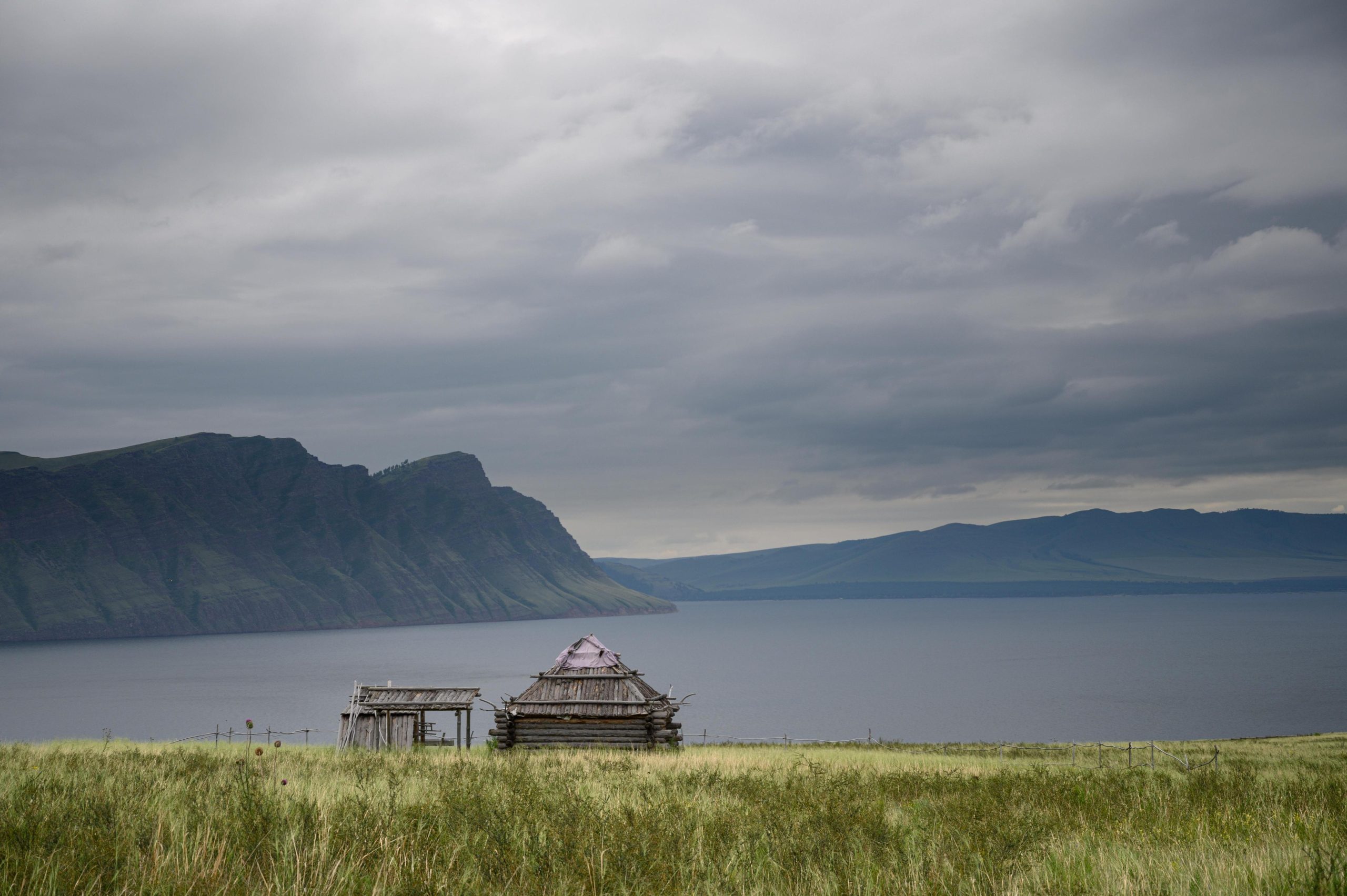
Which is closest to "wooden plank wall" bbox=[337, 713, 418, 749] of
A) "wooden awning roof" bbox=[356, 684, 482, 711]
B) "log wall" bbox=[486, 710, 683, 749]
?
"wooden awning roof" bbox=[356, 684, 482, 711]

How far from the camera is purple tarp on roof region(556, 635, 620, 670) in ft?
133

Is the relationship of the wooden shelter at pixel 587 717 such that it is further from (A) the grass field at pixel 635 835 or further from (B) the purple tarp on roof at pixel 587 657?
(A) the grass field at pixel 635 835

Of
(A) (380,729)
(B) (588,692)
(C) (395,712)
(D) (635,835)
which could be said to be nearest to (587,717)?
(B) (588,692)

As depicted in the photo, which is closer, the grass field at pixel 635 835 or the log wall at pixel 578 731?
the grass field at pixel 635 835

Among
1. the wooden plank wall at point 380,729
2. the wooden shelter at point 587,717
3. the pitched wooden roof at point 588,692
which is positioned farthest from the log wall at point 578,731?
the wooden plank wall at point 380,729

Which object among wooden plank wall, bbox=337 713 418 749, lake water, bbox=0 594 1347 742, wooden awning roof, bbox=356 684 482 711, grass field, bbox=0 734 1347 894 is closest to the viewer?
grass field, bbox=0 734 1347 894

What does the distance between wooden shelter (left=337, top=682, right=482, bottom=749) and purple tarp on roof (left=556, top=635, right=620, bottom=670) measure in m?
4.13

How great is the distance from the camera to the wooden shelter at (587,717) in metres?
37.7

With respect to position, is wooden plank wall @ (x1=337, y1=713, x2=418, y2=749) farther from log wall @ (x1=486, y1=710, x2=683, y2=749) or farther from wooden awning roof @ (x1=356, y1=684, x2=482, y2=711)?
log wall @ (x1=486, y1=710, x2=683, y2=749)

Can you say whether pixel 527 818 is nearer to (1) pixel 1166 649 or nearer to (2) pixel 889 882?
(2) pixel 889 882

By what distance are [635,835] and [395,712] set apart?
32990 mm

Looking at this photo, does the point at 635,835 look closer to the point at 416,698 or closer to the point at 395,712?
the point at 395,712

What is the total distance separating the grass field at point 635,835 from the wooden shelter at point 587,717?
24.7 meters

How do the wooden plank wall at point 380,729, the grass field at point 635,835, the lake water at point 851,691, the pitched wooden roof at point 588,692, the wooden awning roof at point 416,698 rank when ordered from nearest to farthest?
1. the grass field at point 635,835
2. the wooden plank wall at point 380,729
3. the wooden awning roof at point 416,698
4. the pitched wooden roof at point 588,692
5. the lake water at point 851,691
